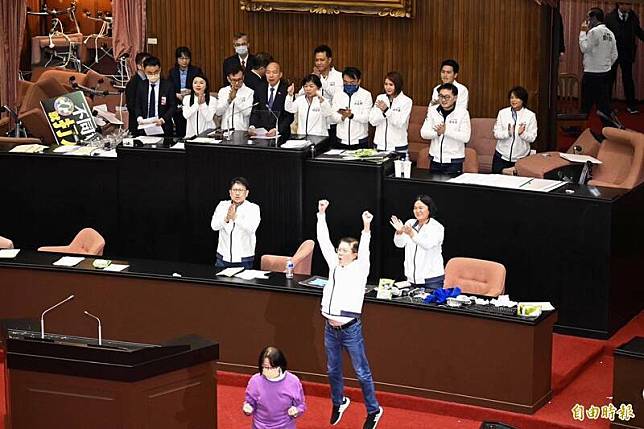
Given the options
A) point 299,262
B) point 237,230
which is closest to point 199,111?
point 237,230

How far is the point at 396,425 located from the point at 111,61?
11898mm

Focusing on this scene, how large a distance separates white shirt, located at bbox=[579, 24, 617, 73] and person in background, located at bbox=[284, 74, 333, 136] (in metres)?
4.18

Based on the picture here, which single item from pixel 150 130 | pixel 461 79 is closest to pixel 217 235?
pixel 150 130

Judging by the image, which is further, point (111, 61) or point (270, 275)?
point (111, 61)

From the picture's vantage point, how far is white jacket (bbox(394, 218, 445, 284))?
11.1 metres

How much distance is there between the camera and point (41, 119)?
53.5 ft

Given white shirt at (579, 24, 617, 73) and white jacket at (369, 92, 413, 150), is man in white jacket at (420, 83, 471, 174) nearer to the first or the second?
white jacket at (369, 92, 413, 150)

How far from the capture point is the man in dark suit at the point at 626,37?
1708 centimetres

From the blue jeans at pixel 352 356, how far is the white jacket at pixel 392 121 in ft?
12.7

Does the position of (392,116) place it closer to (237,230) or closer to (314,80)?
(314,80)

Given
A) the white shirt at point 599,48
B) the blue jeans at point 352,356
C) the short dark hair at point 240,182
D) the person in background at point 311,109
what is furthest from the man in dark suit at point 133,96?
the white shirt at point 599,48

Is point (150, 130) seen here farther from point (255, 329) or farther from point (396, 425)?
point (396, 425)

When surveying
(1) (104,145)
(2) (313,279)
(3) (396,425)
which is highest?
(1) (104,145)

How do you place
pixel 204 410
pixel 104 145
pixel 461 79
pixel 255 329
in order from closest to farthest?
pixel 204 410
pixel 255 329
pixel 104 145
pixel 461 79
